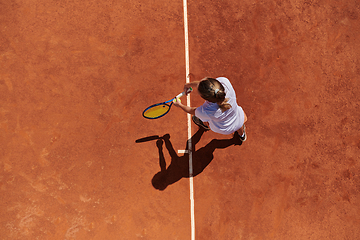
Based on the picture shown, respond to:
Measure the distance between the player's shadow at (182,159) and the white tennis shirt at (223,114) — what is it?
1105mm

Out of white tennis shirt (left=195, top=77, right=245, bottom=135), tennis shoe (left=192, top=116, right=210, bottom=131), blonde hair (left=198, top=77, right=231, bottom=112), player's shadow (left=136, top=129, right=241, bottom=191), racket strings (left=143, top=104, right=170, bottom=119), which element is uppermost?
blonde hair (left=198, top=77, right=231, bottom=112)

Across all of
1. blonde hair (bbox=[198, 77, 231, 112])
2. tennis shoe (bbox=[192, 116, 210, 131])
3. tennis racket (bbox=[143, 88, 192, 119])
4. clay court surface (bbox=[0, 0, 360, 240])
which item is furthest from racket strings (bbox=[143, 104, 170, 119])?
blonde hair (bbox=[198, 77, 231, 112])

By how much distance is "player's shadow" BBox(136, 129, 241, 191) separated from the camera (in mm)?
4590

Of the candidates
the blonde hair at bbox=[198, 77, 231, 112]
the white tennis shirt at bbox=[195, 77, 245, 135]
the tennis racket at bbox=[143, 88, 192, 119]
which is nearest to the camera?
the blonde hair at bbox=[198, 77, 231, 112]

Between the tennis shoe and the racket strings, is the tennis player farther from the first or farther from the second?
the tennis shoe

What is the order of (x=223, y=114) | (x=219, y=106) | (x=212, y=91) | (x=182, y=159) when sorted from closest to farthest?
(x=212, y=91) → (x=219, y=106) → (x=223, y=114) → (x=182, y=159)

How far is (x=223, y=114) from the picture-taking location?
3236mm

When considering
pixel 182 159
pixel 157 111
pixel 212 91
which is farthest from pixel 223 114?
pixel 182 159

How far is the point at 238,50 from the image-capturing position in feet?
15.9

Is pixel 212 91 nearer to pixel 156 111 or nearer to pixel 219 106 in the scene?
pixel 219 106

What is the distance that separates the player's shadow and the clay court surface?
0.11 ft

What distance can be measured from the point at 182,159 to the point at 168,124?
0.86 metres

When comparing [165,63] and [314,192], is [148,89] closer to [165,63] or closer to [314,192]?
[165,63]

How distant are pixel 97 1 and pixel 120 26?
2.68 feet
